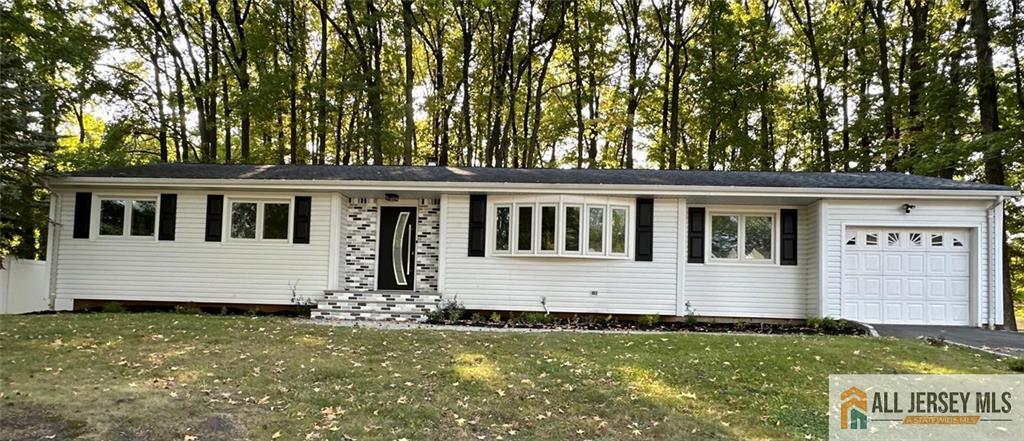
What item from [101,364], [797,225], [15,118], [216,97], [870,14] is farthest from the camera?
[216,97]

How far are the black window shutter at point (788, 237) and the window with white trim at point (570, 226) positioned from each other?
9.05 feet

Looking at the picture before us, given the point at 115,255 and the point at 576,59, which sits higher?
the point at 576,59

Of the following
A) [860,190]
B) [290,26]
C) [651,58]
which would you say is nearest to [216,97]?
[290,26]

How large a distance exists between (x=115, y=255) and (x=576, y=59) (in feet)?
48.8

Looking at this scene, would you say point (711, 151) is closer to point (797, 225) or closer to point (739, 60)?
point (739, 60)

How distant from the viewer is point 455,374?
17.0ft

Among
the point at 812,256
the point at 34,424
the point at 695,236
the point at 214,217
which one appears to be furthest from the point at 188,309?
the point at 812,256

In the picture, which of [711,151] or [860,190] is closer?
[860,190]

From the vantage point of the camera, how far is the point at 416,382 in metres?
4.90

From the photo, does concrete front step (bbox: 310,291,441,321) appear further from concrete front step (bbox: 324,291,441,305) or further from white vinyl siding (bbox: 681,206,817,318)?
white vinyl siding (bbox: 681,206,817,318)

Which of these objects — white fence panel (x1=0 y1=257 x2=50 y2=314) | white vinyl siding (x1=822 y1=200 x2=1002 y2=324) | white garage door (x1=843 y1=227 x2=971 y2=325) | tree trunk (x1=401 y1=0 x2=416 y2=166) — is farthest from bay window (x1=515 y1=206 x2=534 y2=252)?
tree trunk (x1=401 y1=0 x2=416 y2=166)

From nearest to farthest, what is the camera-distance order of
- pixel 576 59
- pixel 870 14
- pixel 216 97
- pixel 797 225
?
pixel 797 225 < pixel 870 14 < pixel 216 97 < pixel 576 59

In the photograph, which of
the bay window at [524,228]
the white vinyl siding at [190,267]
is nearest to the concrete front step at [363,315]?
the white vinyl siding at [190,267]

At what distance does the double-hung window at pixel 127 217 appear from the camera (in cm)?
998
